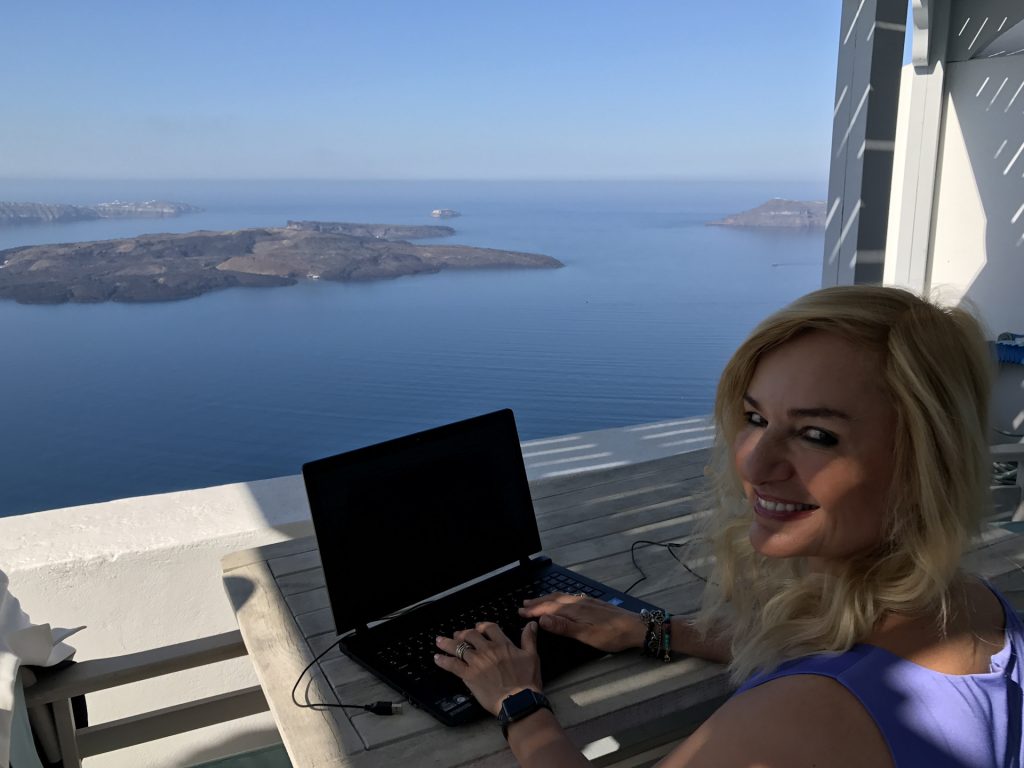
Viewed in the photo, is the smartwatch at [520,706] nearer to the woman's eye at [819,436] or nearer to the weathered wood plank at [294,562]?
the woman's eye at [819,436]

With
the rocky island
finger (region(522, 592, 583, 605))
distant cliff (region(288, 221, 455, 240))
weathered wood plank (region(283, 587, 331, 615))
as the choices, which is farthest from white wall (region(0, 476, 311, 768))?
distant cliff (region(288, 221, 455, 240))

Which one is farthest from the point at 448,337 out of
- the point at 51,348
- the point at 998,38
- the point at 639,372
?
A: the point at 998,38

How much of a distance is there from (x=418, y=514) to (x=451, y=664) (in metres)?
0.27

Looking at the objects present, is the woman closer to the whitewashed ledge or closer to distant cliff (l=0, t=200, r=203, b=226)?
the whitewashed ledge

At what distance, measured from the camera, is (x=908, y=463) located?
34.6 inches

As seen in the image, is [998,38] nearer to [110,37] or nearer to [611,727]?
[611,727]

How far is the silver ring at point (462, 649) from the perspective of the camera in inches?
45.9

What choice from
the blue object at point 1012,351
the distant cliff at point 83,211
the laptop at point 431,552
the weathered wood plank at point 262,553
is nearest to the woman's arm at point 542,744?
the laptop at point 431,552

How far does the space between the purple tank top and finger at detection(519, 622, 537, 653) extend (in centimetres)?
39

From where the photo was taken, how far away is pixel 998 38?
4902 millimetres

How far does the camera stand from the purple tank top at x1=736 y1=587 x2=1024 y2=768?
755 millimetres

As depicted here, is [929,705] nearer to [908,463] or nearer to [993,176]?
[908,463]

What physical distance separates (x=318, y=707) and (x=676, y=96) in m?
16.2

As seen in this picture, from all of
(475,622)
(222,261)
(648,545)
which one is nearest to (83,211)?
(222,261)
